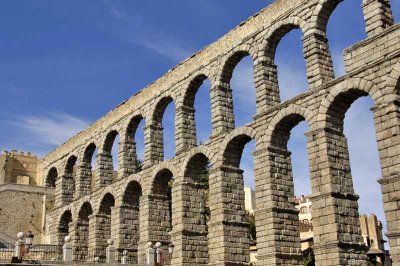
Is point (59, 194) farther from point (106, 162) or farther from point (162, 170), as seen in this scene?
point (162, 170)

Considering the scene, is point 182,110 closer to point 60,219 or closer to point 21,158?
point 60,219

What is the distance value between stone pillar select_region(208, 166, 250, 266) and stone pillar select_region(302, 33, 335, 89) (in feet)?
21.2

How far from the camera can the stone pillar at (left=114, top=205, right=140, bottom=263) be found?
113 feet

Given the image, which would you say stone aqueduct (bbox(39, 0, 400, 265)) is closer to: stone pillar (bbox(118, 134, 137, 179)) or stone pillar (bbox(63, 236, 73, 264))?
stone pillar (bbox(118, 134, 137, 179))

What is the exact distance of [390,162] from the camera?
1988 cm

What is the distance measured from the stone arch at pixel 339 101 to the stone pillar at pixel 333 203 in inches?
16.9

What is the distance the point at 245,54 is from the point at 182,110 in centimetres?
516

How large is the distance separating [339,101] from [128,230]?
678 inches

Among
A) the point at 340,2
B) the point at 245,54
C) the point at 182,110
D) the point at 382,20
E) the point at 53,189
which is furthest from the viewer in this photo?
the point at 53,189

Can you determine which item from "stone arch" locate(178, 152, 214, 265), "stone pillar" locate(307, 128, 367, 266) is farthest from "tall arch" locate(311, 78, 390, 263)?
"stone arch" locate(178, 152, 214, 265)

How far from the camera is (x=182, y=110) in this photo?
104 feet

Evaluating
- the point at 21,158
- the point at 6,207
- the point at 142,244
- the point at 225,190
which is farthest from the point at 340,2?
the point at 21,158

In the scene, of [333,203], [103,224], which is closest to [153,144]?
[103,224]

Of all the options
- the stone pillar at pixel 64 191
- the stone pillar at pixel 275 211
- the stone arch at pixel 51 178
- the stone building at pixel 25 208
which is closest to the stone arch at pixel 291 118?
the stone pillar at pixel 275 211
